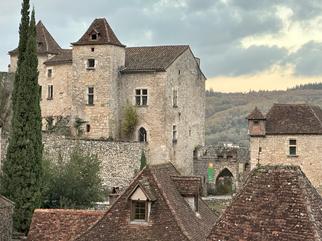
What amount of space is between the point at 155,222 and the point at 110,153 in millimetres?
33028

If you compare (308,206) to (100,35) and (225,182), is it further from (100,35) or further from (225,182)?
(225,182)

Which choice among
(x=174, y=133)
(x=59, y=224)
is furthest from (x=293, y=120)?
(x=59, y=224)

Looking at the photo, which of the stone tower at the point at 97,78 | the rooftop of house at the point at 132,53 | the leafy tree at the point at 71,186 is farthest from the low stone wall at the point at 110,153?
the leafy tree at the point at 71,186

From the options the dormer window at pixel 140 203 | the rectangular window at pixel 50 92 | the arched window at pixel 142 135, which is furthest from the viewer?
the rectangular window at pixel 50 92

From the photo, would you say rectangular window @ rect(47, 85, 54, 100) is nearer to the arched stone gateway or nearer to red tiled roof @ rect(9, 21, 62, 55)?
red tiled roof @ rect(9, 21, 62, 55)

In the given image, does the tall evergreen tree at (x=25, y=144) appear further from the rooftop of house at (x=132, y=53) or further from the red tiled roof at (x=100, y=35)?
the rooftop of house at (x=132, y=53)

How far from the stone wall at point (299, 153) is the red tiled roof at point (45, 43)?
893 inches

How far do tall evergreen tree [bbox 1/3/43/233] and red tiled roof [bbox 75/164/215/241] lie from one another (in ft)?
53.5

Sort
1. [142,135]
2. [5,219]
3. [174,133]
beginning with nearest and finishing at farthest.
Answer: [5,219]
[142,135]
[174,133]

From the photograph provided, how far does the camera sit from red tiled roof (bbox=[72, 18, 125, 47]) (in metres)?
58.2

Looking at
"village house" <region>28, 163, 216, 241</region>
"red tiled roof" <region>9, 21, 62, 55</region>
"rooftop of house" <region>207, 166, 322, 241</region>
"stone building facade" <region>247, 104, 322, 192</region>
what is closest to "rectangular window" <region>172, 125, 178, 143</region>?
"stone building facade" <region>247, 104, 322, 192</region>

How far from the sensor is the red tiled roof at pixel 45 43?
6581 centimetres

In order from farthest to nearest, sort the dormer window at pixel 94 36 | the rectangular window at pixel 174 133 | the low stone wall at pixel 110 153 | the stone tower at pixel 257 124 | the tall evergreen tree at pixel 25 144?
the rectangular window at pixel 174 133
the dormer window at pixel 94 36
the stone tower at pixel 257 124
the low stone wall at pixel 110 153
the tall evergreen tree at pixel 25 144

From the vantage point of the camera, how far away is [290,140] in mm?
54750
